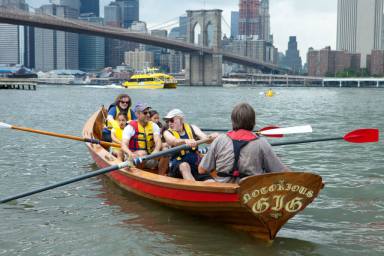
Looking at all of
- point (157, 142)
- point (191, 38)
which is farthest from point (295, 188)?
point (191, 38)

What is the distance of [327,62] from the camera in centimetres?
15338

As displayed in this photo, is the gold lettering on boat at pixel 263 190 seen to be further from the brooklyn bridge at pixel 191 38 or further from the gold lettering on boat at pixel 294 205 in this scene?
the brooklyn bridge at pixel 191 38

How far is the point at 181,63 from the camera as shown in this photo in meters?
151

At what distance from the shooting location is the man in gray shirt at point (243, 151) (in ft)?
18.4

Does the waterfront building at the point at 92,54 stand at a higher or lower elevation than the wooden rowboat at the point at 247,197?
higher

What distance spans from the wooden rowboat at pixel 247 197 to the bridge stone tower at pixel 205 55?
79.6 m

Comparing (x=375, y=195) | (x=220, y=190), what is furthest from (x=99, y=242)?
(x=375, y=195)

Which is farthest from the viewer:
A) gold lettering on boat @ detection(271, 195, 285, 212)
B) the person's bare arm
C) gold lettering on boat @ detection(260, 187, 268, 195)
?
the person's bare arm

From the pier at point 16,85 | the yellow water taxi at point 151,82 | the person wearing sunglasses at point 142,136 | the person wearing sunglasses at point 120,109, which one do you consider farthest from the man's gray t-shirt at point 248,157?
the yellow water taxi at point 151,82

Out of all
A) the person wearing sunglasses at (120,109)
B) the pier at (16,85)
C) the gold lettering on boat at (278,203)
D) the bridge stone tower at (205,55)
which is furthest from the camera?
the bridge stone tower at (205,55)

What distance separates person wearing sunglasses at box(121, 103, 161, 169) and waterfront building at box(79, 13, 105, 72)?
518 feet

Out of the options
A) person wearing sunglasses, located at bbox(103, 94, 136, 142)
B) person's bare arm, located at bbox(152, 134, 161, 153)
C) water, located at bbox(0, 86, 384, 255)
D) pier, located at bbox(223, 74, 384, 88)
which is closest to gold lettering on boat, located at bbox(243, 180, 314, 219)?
water, located at bbox(0, 86, 384, 255)

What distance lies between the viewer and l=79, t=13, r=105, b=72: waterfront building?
164 m

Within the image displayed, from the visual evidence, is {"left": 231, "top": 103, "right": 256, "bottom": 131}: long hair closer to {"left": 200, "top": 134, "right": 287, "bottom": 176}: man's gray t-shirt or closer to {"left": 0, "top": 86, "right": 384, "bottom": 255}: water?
{"left": 200, "top": 134, "right": 287, "bottom": 176}: man's gray t-shirt
